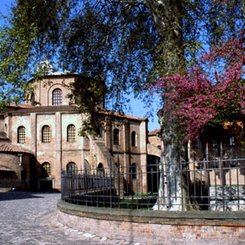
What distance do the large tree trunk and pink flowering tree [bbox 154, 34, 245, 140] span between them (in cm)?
100

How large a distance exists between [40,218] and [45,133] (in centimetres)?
2548

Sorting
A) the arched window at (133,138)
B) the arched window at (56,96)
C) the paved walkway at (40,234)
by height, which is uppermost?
the arched window at (56,96)

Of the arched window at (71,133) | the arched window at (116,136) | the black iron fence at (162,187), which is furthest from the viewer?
the arched window at (116,136)

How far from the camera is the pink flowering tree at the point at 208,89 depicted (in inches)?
314

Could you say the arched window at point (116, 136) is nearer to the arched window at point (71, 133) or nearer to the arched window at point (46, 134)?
the arched window at point (71, 133)

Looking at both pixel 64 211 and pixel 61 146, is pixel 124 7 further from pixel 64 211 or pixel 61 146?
pixel 61 146

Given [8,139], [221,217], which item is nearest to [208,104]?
[221,217]

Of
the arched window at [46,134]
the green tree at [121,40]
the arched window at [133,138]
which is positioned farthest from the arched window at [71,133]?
the green tree at [121,40]

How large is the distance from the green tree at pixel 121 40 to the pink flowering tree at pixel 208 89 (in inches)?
17.0

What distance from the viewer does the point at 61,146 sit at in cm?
3781

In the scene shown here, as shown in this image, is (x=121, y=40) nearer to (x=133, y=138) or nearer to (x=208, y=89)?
(x=208, y=89)

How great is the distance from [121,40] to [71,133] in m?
24.9

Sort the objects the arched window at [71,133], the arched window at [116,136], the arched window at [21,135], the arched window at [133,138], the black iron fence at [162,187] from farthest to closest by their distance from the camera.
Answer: the arched window at [133,138]
the arched window at [116,136]
the arched window at [21,135]
the arched window at [71,133]
the black iron fence at [162,187]

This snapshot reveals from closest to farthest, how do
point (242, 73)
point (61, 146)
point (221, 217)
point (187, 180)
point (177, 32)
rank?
point (221, 217)
point (242, 73)
point (187, 180)
point (177, 32)
point (61, 146)
